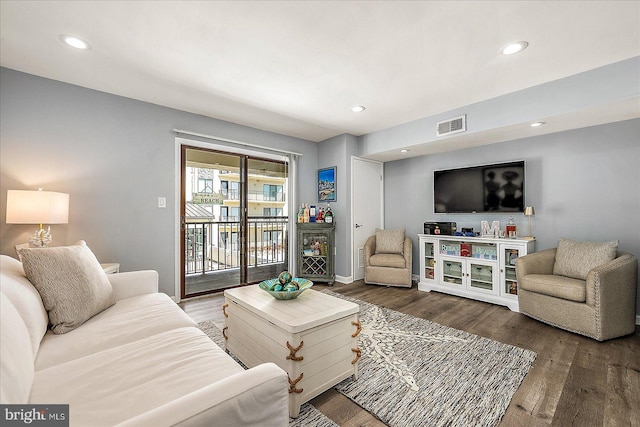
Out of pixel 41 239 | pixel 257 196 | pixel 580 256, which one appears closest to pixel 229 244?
pixel 257 196

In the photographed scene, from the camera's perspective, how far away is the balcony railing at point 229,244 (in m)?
4.55

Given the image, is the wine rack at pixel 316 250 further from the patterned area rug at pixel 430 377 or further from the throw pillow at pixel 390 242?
the patterned area rug at pixel 430 377

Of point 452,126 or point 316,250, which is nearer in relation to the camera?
point 452,126

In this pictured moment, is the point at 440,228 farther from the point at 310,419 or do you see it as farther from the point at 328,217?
the point at 310,419

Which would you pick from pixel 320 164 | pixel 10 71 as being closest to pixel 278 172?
pixel 320 164

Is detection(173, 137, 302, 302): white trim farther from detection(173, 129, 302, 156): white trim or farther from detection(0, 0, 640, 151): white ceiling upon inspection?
detection(0, 0, 640, 151): white ceiling

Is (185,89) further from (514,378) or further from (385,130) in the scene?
(514,378)

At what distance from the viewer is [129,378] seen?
104cm

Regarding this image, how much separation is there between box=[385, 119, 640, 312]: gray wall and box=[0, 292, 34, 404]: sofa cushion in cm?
443

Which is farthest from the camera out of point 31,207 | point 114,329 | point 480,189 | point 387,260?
point 387,260

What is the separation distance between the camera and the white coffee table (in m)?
1.52

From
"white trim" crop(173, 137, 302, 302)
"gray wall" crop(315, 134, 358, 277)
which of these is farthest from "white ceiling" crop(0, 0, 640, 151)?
"gray wall" crop(315, 134, 358, 277)

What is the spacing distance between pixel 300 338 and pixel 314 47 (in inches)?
82.5

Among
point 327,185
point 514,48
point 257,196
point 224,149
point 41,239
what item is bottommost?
point 41,239
